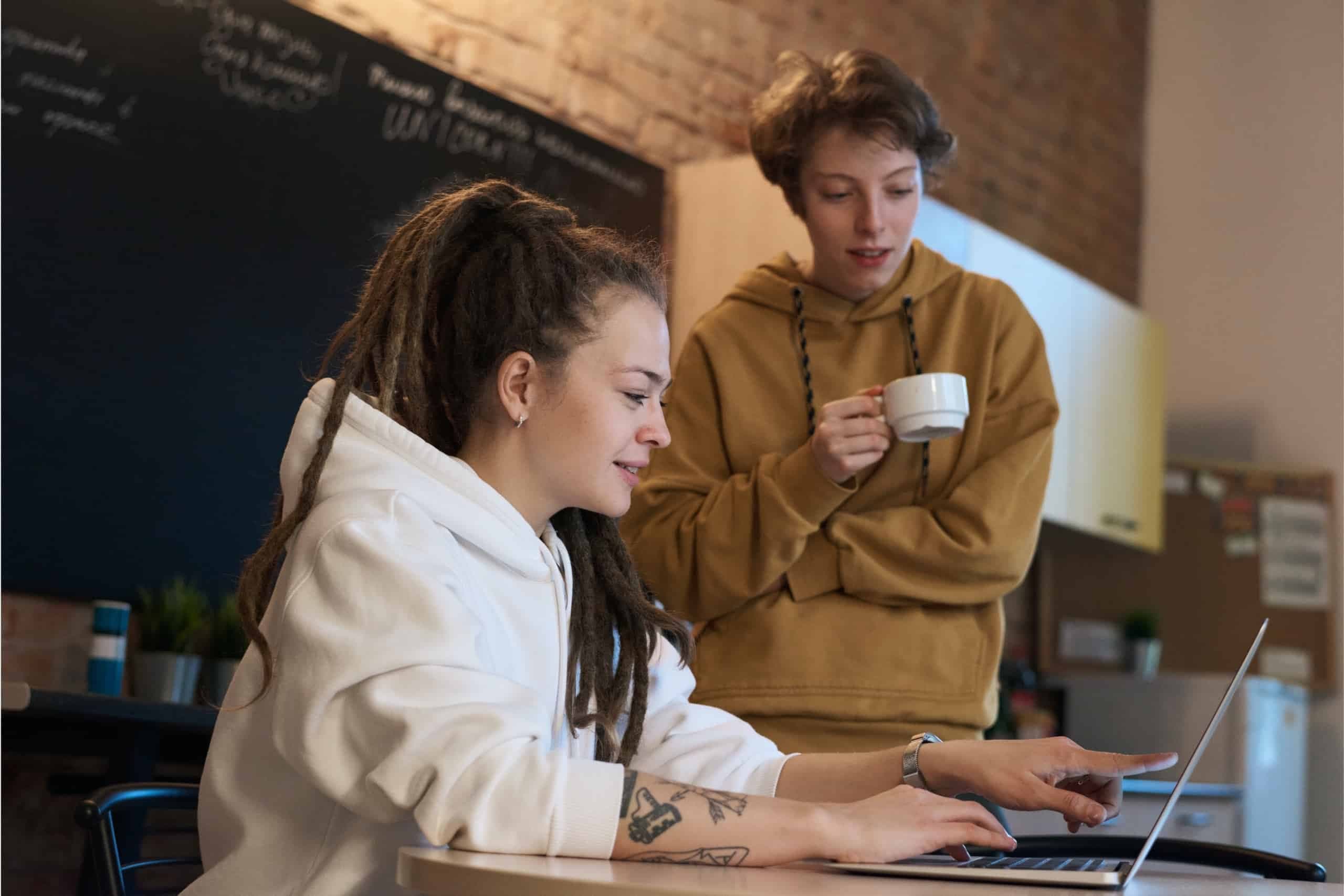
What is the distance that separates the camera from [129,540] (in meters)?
2.68

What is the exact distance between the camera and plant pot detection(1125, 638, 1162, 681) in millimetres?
4957

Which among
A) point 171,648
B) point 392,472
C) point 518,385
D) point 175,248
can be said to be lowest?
point 171,648

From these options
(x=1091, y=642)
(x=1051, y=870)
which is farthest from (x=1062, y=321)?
(x=1051, y=870)

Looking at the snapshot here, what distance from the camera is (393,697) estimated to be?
1040mm

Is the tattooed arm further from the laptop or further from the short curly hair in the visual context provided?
the short curly hair

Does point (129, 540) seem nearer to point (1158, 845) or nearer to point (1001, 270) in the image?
point (1158, 845)

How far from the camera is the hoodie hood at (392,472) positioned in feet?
3.99

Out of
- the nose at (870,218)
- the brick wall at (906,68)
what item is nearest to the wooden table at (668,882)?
the nose at (870,218)

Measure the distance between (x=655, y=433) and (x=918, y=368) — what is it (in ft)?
2.31

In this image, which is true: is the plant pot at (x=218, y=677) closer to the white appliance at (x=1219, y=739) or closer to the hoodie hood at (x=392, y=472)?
the hoodie hood at (x=392, y=472)

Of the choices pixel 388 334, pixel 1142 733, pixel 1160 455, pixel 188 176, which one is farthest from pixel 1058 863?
pixel 1160 455

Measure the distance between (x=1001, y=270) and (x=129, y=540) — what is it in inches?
103

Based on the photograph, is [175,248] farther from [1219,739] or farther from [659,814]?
[1219,739]

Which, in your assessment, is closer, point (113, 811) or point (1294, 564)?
point (113, 811)
